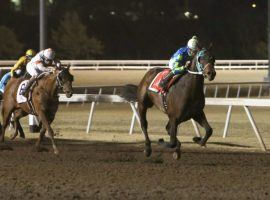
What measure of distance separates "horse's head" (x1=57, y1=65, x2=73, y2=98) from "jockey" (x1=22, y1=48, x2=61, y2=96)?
678mm

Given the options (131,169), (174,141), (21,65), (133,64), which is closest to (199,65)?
(174,141)

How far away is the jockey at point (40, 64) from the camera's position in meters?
12.1

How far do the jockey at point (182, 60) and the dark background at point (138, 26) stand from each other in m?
51.0

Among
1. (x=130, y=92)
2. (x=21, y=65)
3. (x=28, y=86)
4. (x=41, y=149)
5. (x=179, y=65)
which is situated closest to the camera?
(x=179, y=65)

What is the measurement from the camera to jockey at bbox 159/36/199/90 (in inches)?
412

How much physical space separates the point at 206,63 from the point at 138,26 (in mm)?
63571

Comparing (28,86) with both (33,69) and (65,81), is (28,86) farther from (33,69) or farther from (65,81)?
(65,81)

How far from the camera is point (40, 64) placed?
1229cm

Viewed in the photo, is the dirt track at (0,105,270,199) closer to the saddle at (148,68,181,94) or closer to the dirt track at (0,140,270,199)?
the dirt track at (0,140,270,199)

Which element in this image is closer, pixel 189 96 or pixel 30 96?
pixel 189 96

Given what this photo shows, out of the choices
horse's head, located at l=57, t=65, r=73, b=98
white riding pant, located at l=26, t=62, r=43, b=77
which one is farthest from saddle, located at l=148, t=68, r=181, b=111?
white riding pant, located at l=26, t=62, r=43, b=77

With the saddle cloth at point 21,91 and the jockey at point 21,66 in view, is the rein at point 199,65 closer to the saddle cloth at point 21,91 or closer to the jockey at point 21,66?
the saddle cloth at point 21,91

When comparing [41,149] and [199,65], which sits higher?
[199,65]

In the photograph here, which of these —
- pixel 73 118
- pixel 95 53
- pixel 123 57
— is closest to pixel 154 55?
pixel 123 57
